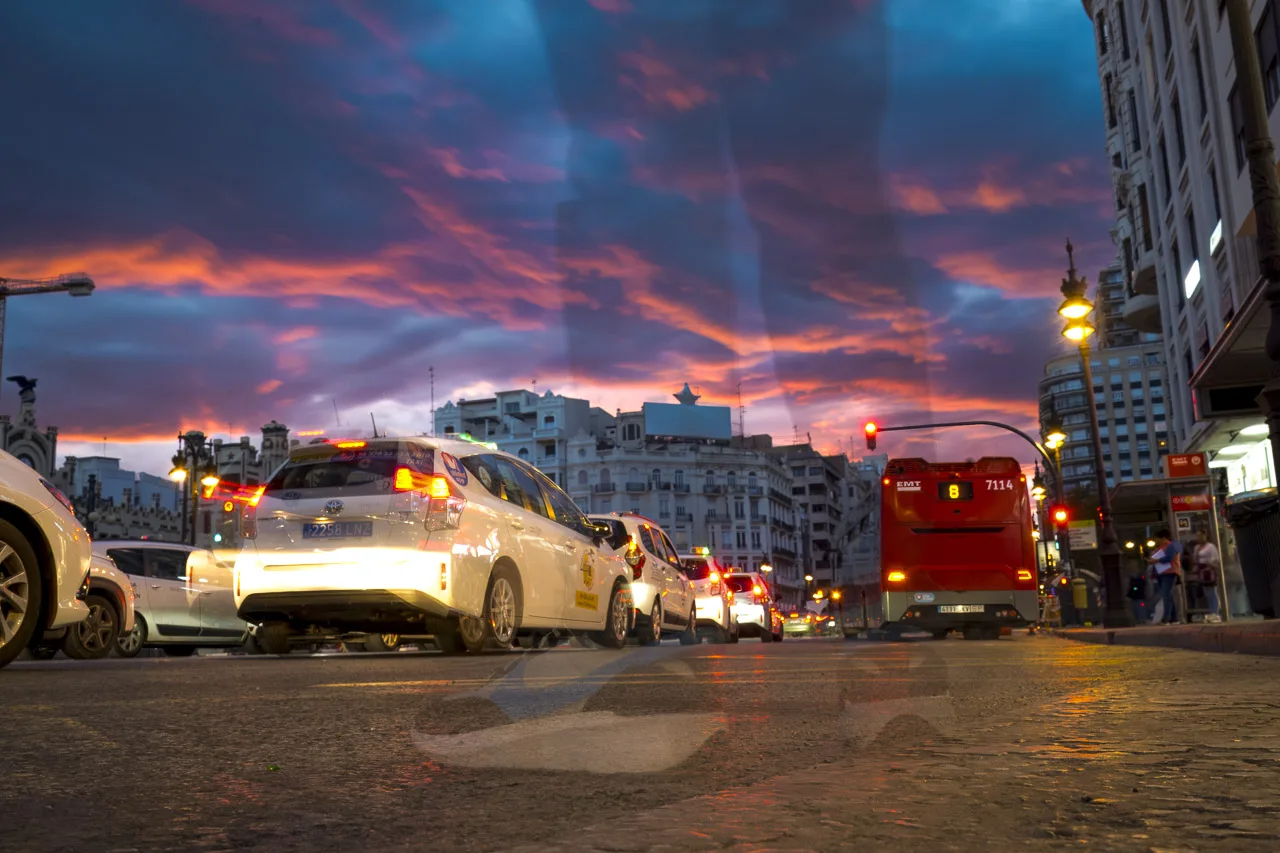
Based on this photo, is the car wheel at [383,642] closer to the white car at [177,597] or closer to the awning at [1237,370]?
the white car at [177,597]

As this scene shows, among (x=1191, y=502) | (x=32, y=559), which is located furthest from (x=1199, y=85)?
(x=32, y=559)

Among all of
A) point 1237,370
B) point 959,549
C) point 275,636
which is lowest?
point 275,636

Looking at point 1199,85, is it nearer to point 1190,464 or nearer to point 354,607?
point 1190,464

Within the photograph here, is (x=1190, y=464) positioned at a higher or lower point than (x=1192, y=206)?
lower

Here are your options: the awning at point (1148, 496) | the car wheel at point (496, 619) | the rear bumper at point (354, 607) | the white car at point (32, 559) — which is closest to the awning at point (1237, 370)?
the awning at point (1148, 496)

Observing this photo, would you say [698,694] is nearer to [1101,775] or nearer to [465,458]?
[1101,775]

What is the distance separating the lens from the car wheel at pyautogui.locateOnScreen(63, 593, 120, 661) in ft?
38.1

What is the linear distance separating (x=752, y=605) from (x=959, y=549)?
535cm

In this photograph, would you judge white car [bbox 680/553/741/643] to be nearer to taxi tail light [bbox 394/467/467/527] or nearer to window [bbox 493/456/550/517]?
window [bbox 493/456/550/517]

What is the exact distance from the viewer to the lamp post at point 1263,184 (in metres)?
11.1

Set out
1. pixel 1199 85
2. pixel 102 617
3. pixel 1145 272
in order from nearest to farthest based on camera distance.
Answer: pixel 102 617 → pixel 1199 85 → pixel 1145 272

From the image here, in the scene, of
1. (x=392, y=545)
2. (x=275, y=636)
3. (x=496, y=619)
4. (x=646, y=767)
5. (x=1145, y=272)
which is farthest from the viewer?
(x=1145, y=272)

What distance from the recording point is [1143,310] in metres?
42.6

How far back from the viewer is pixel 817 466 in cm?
15225
